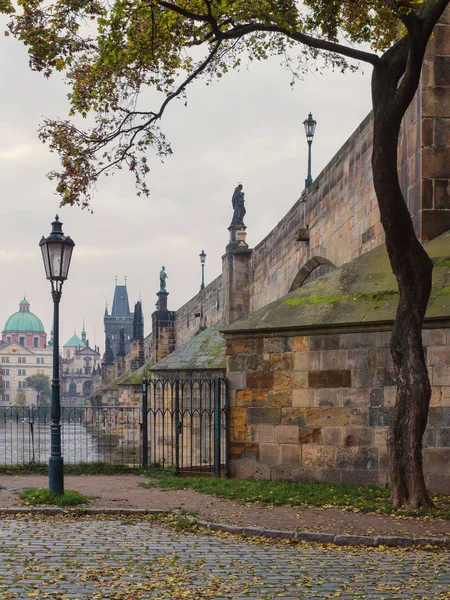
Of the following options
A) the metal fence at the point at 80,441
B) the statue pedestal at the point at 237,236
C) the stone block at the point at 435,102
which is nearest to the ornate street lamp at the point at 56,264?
the metal fence at the point at 80,441

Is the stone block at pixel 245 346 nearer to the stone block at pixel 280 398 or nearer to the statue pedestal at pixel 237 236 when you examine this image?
the stone block at pixel 280 398

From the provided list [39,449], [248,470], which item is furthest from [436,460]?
[39,449]

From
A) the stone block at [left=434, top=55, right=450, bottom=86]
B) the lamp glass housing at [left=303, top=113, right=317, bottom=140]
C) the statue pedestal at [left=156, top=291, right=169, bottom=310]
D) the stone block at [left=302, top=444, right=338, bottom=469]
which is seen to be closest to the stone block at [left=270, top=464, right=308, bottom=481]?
the stone block at [left=302, top=444, right=338, bottom=469]

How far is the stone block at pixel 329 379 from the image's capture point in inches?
522

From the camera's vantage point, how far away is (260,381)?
14102 millimetres

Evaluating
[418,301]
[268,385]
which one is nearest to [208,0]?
[418,301]

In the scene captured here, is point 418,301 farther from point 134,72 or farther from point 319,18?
point 134,72

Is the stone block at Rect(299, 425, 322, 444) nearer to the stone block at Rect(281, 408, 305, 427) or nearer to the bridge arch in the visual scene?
the stone block at Rect(281, 408, 305, 427)

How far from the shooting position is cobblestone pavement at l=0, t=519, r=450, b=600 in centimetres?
654

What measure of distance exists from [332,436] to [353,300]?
204 centimetres

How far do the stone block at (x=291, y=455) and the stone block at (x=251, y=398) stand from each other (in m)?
0.75

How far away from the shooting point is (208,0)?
10242mm

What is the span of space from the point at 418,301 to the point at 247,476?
4.67 metres

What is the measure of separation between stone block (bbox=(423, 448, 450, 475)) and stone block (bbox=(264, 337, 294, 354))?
2.62m
